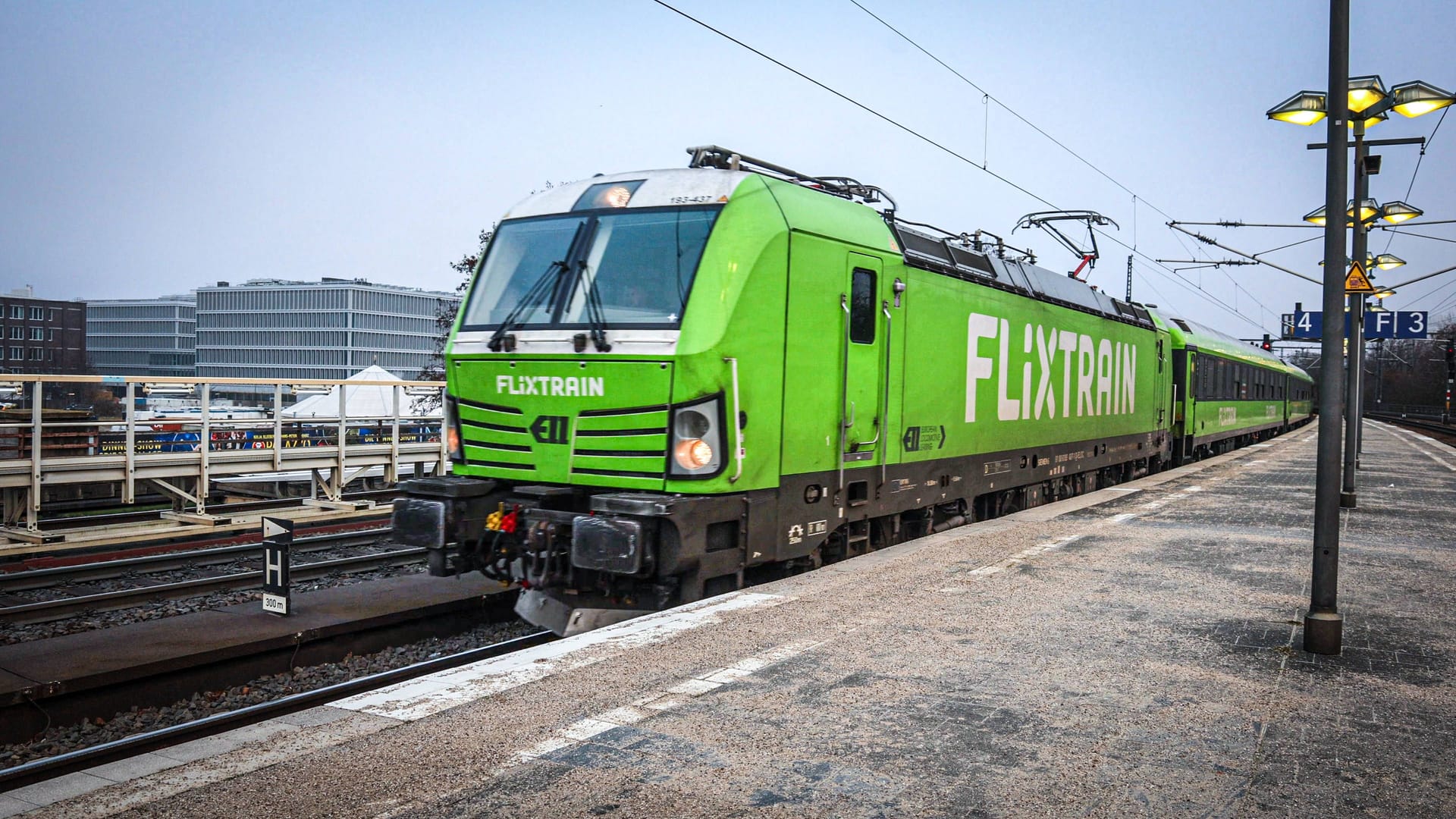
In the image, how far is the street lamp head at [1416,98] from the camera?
12.9 meters

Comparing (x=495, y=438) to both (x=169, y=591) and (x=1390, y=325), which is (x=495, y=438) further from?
(x=1390, y=325)

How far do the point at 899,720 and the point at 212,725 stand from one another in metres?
4.11

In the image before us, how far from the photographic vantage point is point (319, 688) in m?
6.99

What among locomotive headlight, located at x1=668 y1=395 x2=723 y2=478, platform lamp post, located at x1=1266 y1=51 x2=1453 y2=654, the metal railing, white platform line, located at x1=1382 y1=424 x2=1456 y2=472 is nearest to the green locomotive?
locomotive headlight, located at x1=668 y1=395 x2=723 y2=478

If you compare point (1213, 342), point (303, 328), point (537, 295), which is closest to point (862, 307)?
point (537, 295)

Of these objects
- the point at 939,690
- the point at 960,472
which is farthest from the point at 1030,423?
the point at 939,690

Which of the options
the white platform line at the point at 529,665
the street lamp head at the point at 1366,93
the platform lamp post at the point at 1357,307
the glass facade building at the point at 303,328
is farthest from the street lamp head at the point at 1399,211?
the glass facade building at the point at 303,328

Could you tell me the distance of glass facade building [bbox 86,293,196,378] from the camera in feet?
378

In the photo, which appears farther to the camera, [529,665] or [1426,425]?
[1426,425]

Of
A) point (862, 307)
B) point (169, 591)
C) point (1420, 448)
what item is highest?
point (862, 307)

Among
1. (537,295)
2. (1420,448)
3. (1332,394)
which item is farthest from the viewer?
(1420,448)

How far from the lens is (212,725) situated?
6078 millimetres

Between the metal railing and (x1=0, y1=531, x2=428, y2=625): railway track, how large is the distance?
4.19 ft

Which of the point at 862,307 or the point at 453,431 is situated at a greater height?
the point at 862,307
